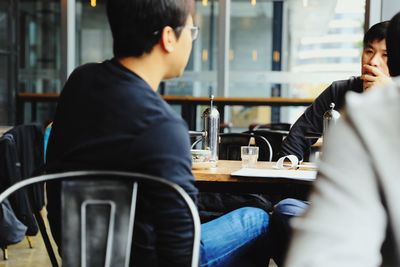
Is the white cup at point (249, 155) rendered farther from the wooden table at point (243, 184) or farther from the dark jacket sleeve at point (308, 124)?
the dark jacket sleeve at point (308, 124)

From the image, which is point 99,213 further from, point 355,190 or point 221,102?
point 221,102

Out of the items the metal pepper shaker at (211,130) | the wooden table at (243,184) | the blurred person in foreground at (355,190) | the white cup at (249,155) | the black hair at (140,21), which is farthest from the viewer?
the metal pepper shaker at (211,130)

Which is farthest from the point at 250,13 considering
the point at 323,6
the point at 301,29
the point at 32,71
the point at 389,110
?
the point at 389,110

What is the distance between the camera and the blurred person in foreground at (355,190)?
665mm

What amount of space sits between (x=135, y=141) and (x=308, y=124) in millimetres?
1727

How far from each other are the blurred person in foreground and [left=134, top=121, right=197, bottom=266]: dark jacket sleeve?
72 centimetres

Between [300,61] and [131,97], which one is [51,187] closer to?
[131,97]

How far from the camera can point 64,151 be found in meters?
1.54

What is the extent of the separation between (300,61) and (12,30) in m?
4.32

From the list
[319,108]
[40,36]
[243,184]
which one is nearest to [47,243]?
[243,184]

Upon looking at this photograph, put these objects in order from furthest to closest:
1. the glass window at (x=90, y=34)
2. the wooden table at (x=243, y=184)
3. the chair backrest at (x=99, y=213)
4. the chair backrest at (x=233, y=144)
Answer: the glass window at (x=90, y=34) < the chair backrest at (x=233, y=144) < the wooden table at (x=243, y=184) < the chair backrest at (x=99, y=213)

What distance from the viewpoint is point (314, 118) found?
119 inches

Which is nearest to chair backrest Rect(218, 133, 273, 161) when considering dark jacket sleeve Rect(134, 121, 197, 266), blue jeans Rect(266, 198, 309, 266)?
blue jeans Rect(266, 198, 309, 266)

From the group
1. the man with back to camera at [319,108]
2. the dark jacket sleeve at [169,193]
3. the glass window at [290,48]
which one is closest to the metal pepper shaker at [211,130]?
the man with back to camera at [319,108]
